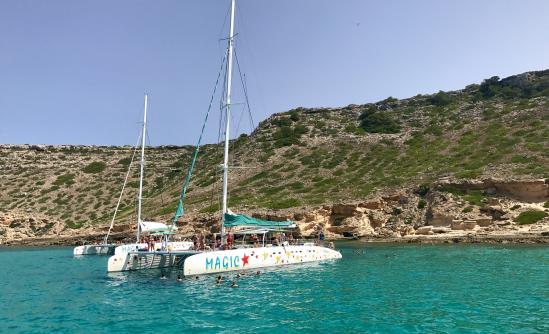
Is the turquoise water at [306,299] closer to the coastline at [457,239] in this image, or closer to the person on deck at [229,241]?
the person on deck at [229,241]

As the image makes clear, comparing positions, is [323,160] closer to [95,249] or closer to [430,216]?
[430,216]

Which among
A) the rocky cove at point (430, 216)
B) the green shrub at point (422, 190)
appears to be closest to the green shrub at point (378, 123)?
the green shrub at point (422, 190)

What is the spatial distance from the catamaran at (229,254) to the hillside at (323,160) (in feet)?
68.5

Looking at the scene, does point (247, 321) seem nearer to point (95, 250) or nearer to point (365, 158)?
point (95, 250)

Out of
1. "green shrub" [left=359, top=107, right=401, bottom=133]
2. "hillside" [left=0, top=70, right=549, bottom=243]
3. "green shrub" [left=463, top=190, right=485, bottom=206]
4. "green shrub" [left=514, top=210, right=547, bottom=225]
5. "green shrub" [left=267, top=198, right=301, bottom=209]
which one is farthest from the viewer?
"green shrub" [left=359, top=107, right=401, bottom=133]

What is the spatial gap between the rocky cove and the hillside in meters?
1.47

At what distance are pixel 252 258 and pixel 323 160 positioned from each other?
52.7 metres

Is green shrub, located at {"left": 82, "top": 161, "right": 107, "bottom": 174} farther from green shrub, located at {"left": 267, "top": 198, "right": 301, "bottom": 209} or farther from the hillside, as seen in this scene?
green shrub, located at {"left": 267, "top": 198, "right": 301, "bottom": 209}

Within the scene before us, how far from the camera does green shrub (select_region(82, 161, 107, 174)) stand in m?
97.6

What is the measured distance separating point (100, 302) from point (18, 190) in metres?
80.4

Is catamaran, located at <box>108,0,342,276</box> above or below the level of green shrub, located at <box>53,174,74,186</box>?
below

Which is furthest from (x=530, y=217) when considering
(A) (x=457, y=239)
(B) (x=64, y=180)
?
(B) (x=64, y=180)

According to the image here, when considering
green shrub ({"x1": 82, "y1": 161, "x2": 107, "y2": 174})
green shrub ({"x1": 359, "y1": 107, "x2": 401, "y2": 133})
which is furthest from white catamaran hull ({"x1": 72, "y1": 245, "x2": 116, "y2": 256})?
green shrub ({"x1": 359, "y1": 107, "x2": 401, "y2": 133})

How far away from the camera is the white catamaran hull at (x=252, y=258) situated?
81.3 ft
